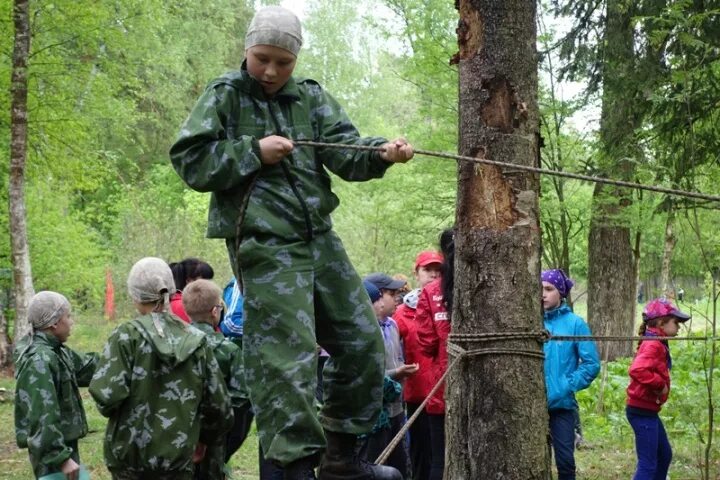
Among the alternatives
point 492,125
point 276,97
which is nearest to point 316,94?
point 276,97

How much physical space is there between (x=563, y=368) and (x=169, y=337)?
297 cm

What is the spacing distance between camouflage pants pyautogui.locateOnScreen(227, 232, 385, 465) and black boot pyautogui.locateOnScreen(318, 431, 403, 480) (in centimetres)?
10

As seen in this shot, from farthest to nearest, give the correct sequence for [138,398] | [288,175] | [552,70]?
[552,70], [138,398], [288,175]

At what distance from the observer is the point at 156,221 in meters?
21.7

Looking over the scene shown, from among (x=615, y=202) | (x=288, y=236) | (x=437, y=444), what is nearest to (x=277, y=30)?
(x=288, y=236)

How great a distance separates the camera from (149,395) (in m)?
4.43

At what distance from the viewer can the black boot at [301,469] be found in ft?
11.1

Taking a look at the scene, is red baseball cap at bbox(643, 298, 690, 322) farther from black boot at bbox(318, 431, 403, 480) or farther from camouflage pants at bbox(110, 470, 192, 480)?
camouflage pants at bbox(110, 470, 192, 480)

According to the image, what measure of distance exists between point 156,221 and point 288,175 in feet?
61.4

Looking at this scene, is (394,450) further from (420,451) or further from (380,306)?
(380,306)

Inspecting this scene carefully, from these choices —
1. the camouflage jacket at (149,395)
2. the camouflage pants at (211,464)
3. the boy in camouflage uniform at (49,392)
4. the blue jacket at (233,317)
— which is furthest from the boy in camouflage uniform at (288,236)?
the blue jacket at (233,317)

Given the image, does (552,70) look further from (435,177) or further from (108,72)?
(108,72)

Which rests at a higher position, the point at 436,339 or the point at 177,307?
the point at 177,307

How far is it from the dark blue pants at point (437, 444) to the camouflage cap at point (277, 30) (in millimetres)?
3286
